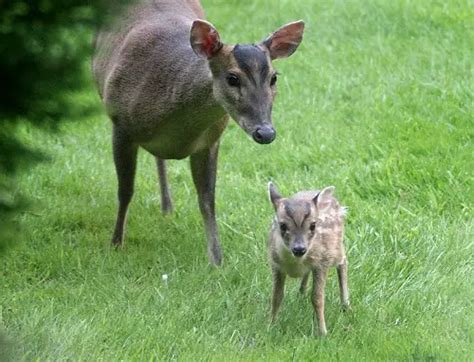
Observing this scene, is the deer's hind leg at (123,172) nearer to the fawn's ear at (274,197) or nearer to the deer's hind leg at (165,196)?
the deer's hind leg at (165,196)

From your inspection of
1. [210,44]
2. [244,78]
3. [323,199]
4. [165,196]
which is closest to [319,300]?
[323,199]

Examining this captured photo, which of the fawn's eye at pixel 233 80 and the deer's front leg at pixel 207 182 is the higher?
the fawn's eye at pixel 233 80

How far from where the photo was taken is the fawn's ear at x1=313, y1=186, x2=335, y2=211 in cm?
605

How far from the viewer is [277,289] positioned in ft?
20.0

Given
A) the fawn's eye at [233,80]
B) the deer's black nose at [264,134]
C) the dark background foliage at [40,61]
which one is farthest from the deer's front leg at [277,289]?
the dark background foliage at [40,61]

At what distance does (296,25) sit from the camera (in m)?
6.95

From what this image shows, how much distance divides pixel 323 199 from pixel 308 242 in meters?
0.35

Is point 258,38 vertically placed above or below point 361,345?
above

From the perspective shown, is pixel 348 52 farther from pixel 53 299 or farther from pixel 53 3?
pixel 53 3

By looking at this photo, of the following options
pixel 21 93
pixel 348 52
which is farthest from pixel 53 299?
pixel 348 52

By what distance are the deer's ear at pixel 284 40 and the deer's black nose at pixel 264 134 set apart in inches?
25.8

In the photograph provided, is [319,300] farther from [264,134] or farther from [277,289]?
[264,134]

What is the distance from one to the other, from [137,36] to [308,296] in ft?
6.46

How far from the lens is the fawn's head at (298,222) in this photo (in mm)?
5805
